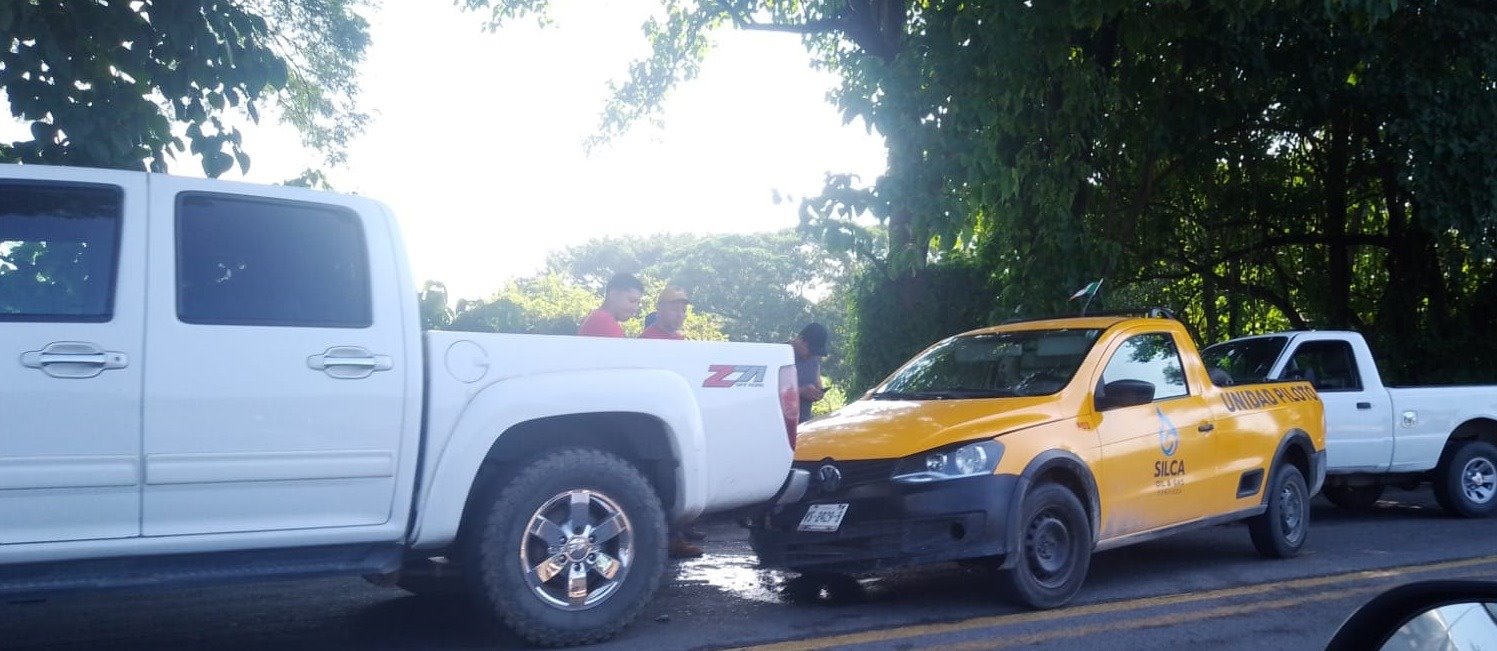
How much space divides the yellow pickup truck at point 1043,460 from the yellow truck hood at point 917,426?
0.01 meters

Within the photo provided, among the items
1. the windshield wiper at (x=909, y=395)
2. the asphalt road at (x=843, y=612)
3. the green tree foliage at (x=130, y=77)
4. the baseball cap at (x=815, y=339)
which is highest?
the green tree foliage at (x=130, y=77)

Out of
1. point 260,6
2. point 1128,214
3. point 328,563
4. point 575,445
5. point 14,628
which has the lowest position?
point 14,628

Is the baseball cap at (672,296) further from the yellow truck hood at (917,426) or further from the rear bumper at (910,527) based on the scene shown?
the rear bumper at (910,527)

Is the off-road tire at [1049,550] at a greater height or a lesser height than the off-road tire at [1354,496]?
greater

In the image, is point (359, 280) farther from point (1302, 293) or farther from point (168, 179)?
point (1302, 293)

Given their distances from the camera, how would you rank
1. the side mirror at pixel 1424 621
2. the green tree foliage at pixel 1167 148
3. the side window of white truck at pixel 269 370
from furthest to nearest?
the green tree foliage at pixel 1167 148 < the side window of white truck at pixel 269 370 < the side mirror at pixel 1424 621

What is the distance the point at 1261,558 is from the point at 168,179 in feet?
23.0

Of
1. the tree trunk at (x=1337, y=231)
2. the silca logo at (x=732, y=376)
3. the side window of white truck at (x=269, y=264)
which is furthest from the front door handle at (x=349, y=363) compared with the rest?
the tree trunk at (x=1337, y=231)

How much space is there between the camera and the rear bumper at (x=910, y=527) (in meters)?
6.69

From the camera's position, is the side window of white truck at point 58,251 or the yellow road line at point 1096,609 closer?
the side window of white truck at point 58,251

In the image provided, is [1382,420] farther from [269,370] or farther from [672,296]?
[269,370]

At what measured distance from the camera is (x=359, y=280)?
221 inches

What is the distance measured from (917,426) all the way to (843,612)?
1.05 m

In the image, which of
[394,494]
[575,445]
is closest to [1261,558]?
[575,445]
